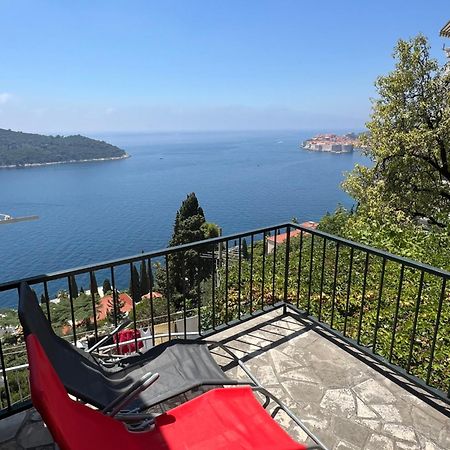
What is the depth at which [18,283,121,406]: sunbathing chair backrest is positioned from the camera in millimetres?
1798

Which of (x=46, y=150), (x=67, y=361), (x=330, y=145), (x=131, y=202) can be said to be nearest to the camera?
(x=67, y=361)

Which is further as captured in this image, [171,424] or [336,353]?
[336,353]

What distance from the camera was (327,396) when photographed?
2650 mm

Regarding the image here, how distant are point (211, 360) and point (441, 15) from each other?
1785 centimetres

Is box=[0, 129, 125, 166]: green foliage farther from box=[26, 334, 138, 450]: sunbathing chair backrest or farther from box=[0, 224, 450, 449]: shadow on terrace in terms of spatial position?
box=[26, 334, 138, 450]: sunbathing chair backrest

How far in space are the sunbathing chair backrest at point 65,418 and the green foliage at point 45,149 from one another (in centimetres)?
14490

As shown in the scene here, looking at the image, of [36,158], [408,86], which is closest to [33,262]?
[408,86]

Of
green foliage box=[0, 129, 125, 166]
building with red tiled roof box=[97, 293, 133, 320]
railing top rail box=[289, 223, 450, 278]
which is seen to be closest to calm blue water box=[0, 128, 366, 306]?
green foliage box=[0, 129, 125, 166]

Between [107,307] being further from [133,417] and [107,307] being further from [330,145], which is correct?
[330,145]

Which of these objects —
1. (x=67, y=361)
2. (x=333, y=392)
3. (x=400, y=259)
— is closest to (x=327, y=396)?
(x=333, y=392)

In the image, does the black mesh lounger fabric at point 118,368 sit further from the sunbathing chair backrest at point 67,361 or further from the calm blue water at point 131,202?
the calm blue water at point 131,202

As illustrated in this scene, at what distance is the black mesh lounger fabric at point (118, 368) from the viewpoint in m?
1.86

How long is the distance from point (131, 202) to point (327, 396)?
270 ft

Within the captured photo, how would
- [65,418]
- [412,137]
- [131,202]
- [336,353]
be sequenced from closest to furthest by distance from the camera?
[65,418]
[336,353]
[412,137]
[131,202]
